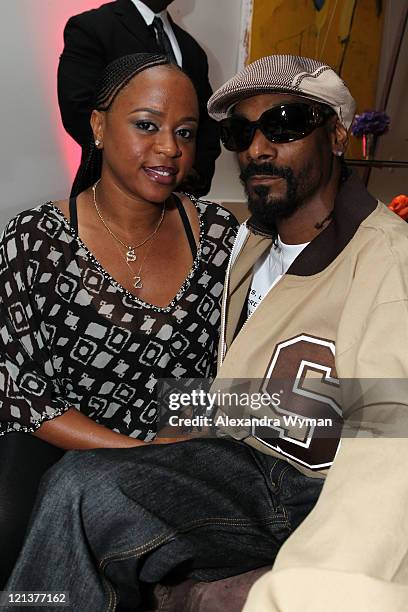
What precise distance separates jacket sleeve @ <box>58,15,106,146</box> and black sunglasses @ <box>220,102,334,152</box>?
1.19m

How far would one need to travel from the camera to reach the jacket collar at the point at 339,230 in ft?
4.31

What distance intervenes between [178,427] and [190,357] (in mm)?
179

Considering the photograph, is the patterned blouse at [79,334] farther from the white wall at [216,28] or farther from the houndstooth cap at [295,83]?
the white wall at [216,28]

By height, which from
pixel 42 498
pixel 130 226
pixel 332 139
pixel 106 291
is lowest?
pixel 42 498

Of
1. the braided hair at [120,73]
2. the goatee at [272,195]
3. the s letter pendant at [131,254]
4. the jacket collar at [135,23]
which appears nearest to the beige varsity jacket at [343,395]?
the goatee at [272,195]

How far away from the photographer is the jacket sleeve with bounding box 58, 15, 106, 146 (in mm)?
2541

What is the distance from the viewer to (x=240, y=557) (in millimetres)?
1375

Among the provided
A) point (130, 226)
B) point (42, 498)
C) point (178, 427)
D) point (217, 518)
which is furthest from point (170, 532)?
point (130, 226)

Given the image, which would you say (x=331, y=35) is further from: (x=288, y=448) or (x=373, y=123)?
(x=288, y=448)

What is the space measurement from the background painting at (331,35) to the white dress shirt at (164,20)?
1.74 metres

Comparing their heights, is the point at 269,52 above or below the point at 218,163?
above

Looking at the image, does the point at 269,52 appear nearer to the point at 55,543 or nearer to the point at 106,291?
the point at 106,291

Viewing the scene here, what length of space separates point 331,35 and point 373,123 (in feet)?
2.64

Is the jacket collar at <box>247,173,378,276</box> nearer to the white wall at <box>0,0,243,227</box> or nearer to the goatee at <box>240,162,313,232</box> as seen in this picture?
the goatee at <box>240,162,313,232</box>
